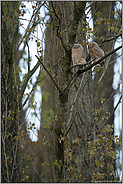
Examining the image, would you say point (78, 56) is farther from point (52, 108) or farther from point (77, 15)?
A: point (52, 108)

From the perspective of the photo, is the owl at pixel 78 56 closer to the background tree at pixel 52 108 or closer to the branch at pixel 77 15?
the background tree at pixel 52 108

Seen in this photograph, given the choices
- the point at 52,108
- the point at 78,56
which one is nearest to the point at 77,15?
the point at 78,56

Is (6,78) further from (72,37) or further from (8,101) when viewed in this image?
(72,37)

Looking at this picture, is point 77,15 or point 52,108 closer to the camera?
point 77,15

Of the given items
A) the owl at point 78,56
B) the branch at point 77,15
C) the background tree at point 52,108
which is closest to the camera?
the branch at point 77,15

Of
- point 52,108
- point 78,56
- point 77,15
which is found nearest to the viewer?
point 77,15

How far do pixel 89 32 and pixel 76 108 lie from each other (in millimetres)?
1274

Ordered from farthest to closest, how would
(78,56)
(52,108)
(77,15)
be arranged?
1. (52,108)
2. (78,56)
3. (77,15)

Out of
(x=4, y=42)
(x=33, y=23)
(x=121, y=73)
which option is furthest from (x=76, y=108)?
(x=4, y=42)

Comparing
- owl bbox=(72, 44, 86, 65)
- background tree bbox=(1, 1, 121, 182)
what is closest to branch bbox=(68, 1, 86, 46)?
background tree bbox=(1, 1, 121, 182)

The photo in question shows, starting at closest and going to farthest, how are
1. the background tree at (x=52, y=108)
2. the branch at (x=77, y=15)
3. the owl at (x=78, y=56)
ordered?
the branch at (x=77, y=15)
the background tree at (x=52, y=108)
the owl at (x=78, y=56)

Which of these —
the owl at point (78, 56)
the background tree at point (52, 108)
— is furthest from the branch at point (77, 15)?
the owl at point (78, 56)

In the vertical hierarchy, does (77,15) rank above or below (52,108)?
above

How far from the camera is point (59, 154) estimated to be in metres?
2.51
